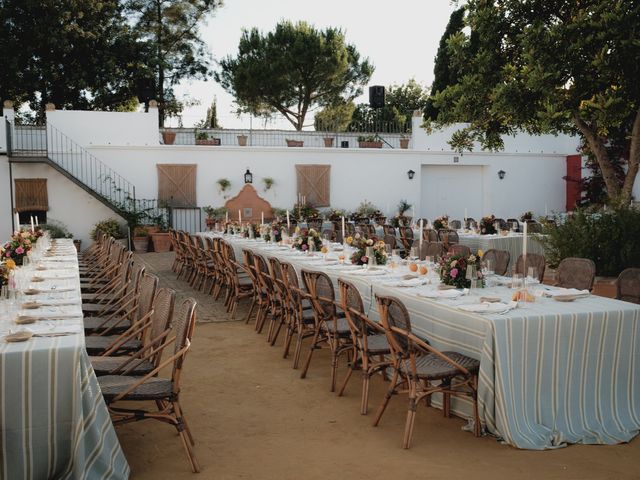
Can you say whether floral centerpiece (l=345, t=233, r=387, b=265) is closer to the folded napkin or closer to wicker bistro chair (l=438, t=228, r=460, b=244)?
the folded napkin

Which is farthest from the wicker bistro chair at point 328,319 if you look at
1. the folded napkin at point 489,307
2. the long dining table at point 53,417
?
the long dining table at point 53,417

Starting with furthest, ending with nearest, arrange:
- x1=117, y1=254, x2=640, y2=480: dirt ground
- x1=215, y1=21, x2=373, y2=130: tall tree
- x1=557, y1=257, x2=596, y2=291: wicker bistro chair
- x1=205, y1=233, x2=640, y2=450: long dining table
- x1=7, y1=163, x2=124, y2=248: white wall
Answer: x1=215, y1=21, x2=373, y2=130: tall tree < x1=7, y1=163, x2=124, y2=248: white wall < x1=557, y1=257, x2=596, y2=291: wicker bistro chair < x1=205, y1=233, x2=640, y2=450: long dining table < x1=117, y1=254, x2=640, y2=480: dirt ground

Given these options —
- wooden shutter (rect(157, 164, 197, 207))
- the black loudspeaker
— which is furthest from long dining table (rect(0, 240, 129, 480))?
the black loudspeaker

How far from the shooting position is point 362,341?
5.27m

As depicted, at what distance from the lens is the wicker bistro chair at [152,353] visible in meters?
4.58

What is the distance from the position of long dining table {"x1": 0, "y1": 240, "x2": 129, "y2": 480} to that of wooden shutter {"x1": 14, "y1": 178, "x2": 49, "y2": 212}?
15.5 m

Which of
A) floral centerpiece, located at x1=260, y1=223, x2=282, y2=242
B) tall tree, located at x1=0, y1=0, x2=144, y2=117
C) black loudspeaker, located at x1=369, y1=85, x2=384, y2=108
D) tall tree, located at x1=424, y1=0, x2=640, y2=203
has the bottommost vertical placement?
floral centerpiece, located at x1=260, y1=223, x2=282, y2=242

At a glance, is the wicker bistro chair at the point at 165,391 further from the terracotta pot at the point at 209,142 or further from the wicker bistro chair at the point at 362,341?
the terracotta pot at the point at 209,142

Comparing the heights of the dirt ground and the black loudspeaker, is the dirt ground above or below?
below

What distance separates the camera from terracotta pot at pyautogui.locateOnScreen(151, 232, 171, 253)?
18.0 metres

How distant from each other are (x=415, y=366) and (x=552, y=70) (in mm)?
5196

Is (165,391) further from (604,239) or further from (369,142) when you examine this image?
(369,142)

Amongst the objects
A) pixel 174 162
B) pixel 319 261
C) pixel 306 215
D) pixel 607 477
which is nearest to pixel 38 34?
pixel 174 162

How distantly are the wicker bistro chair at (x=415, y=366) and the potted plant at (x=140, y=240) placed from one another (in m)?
14.0
